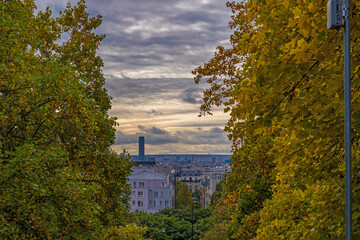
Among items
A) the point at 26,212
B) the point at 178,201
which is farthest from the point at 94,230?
the point at 178,201

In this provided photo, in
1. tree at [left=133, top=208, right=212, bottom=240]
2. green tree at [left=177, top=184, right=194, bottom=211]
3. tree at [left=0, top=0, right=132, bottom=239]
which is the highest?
tree at [left=0, top=0, right=132, bottom=239]

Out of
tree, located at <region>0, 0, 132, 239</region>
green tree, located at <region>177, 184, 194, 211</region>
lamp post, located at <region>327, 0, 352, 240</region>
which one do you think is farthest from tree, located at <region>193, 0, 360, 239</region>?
green tree, located at <region>177, 184, 194, 211</region>

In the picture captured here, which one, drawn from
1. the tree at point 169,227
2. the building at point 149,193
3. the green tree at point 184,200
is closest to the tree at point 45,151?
the tree at point 169,227

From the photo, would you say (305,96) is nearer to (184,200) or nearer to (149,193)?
(149,193)

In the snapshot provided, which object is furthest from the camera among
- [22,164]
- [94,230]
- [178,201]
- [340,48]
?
[178,201]

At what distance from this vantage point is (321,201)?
5.95 metres

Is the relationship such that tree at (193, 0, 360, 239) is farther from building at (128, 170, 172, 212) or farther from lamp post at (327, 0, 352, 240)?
building at (128, 170, 172, 212)

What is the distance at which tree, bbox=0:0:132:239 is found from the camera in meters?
8.18

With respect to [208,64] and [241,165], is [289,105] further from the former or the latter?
[208,64]

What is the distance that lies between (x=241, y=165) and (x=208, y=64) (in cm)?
408

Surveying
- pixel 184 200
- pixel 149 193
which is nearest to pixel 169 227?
pixel 149 193

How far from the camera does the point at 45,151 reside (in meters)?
8.46

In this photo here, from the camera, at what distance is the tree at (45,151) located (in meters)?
8.18

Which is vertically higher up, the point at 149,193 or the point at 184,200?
the point at 149,193
